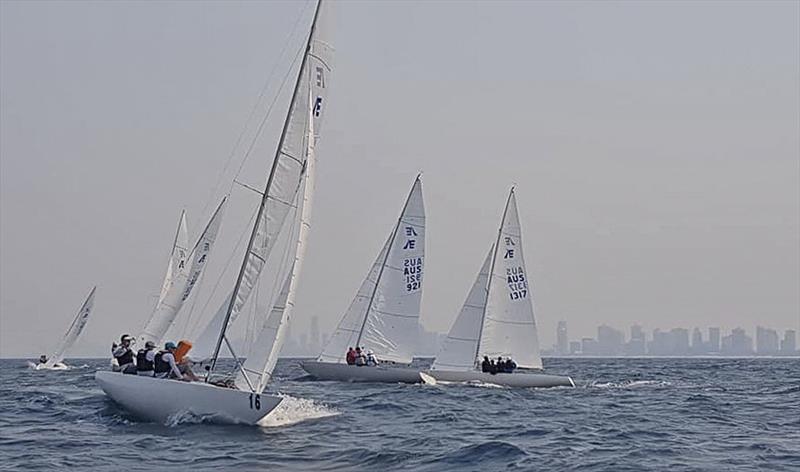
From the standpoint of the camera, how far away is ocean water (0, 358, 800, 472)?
18.0m

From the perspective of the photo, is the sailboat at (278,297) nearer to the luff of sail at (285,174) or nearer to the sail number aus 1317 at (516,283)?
the luff of sail at (285,174)

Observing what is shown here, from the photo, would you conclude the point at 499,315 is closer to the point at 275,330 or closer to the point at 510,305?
the point at 510,305

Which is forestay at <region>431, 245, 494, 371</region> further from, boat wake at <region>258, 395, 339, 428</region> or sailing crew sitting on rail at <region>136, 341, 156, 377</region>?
sailing crew sitting on rail at <region>136, 341, 156, 377</region>

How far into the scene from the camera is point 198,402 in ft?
70.4

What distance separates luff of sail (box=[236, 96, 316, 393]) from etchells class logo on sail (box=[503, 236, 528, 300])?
20.8 m

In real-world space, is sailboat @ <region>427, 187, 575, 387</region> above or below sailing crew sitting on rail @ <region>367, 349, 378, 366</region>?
above

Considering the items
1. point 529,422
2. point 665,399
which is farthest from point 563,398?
point 529,422

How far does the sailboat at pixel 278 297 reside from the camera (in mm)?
21406

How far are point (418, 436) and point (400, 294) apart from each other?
21.0 metres

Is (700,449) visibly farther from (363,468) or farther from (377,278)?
(377,278)

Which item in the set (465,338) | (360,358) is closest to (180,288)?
(360,358)

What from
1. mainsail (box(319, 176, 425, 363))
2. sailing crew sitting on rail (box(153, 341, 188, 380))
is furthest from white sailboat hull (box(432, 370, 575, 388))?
sailing crew sitting on rail (box(153, 341, 188, 380))

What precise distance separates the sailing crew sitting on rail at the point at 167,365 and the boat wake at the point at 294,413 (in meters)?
1.98

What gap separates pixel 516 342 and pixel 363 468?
25.6 metres
